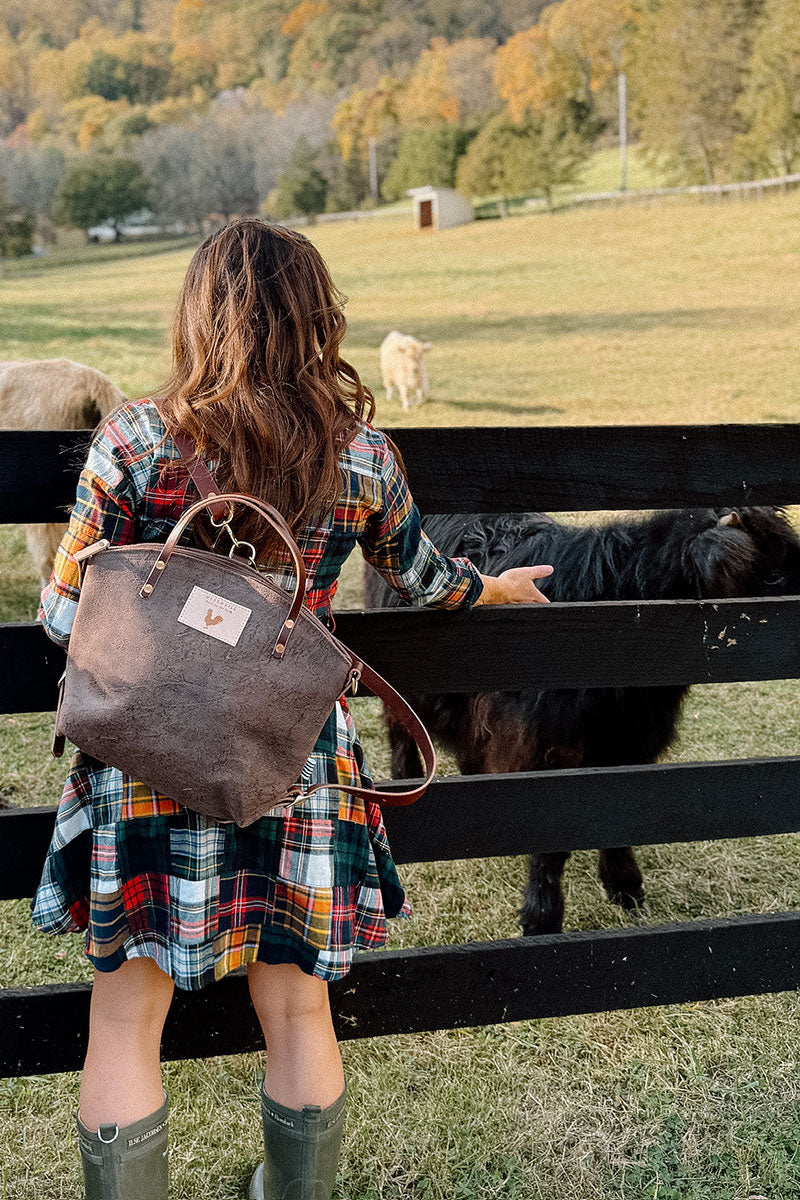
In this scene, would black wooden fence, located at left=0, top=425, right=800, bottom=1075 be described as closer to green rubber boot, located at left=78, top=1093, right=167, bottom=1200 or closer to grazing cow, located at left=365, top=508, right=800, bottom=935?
green rubber boot, located at left=78, top=1093, right=167, bottom=1200

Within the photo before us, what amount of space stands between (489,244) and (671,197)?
797 cm

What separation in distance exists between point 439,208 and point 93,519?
38.9 meters

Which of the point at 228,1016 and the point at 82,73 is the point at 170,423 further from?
the point at 82,73

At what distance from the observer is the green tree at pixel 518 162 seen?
138 ft

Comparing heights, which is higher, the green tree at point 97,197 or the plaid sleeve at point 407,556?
the green tree at point 97,197

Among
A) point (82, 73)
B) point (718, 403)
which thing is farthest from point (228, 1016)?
point (82, 73)

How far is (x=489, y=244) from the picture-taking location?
31.9m

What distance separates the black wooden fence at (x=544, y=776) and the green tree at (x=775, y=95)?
36175 millimetres

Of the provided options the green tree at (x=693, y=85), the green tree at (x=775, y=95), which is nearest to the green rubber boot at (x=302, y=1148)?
the green tree at (x=775, y=95)

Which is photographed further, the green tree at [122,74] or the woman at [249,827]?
the green tree at [122,74]

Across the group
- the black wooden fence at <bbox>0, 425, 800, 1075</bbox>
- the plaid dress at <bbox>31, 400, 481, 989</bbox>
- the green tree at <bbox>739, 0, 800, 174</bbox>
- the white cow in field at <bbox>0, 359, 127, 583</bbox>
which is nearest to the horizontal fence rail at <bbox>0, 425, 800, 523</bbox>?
the black wooden fence at <bbox>0, 425, 800, 1075</bbox>

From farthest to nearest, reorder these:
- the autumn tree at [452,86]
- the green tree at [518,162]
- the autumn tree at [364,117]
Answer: the autumn tree at [452,86], the autumn tree at [364,117], the green tree at [518,162]

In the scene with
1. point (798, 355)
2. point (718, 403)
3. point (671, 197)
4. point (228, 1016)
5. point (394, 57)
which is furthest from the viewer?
point (394, 57)

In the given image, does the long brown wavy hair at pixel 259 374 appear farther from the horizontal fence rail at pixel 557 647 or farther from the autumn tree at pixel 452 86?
the autumn tree at pixel 452 86
